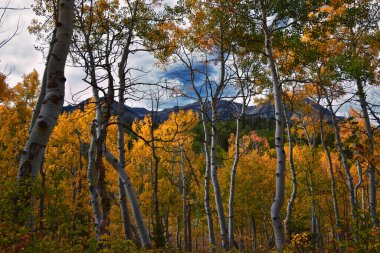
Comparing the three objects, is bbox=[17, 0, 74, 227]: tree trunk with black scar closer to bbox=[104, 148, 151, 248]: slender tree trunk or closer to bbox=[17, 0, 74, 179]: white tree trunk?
bbox=[17, 0, 74, 179]: white tree trunk

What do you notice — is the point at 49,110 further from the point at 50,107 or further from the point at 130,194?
the point at 130,194

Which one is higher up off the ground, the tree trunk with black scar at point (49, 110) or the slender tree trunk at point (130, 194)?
the tree trunk with black scar at point (49, 110)

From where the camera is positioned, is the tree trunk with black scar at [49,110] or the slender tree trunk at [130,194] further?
the slender tree trunk at [130,194]

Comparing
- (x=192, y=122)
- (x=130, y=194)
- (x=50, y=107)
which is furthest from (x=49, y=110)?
(x=192, y=122)

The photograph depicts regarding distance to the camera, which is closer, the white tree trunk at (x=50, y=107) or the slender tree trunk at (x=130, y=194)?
the white tree trunk at (x=50, y=107)

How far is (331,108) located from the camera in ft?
43.2

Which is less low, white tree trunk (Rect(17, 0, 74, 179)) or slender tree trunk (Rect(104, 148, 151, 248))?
white tree trunk (Rect(17, 0, 74, 179))

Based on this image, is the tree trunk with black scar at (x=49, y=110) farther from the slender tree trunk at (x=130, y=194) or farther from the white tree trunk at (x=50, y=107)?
the slender tree trunk at (x=130, y=194)

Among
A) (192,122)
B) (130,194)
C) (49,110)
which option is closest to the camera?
(49,110)

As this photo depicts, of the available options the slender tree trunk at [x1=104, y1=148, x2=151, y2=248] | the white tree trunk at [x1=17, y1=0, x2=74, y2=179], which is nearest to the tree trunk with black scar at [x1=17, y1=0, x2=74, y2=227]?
the white tree trunk at [x1=17, y1=0, x2=74, y2=179]

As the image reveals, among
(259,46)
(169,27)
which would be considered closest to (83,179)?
(169,27)

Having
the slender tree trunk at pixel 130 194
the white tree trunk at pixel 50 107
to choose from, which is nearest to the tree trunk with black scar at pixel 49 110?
the white tree trunk at pixel 50 107

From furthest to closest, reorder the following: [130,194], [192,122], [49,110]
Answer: [192,122]
[130,194]
[49,110]

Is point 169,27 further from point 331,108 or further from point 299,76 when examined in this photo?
point 331,108
